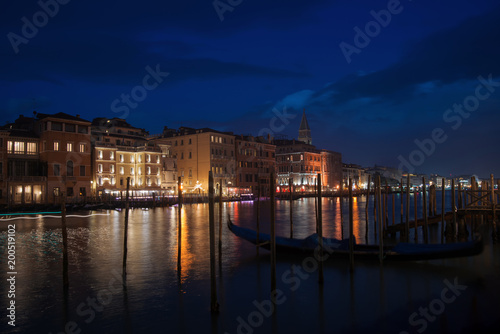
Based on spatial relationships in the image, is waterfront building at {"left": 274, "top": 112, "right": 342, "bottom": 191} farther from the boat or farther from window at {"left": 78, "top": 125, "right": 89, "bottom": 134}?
the boat

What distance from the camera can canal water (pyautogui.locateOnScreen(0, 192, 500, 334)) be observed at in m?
7.50

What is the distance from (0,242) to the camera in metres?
16.9

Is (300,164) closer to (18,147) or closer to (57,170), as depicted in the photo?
(57,170)

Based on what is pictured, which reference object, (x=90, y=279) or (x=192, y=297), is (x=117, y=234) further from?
(x=192, y=297)

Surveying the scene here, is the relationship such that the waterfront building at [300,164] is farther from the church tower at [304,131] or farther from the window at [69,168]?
the window at [69,168]

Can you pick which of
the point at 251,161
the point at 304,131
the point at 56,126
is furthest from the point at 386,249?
the point at 304,131

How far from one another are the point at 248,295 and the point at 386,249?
4.90m

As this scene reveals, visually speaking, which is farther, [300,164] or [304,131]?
[304,131]

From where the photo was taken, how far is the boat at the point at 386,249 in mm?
9953

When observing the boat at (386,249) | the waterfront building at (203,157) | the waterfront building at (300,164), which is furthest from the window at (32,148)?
the waterfront building at (300,164)

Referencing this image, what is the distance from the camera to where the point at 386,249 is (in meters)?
11.8

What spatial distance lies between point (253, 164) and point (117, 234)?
1691 inches

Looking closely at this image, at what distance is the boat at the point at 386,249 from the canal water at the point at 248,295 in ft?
1.15

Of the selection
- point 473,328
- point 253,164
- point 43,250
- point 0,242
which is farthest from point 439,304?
point 253,164
